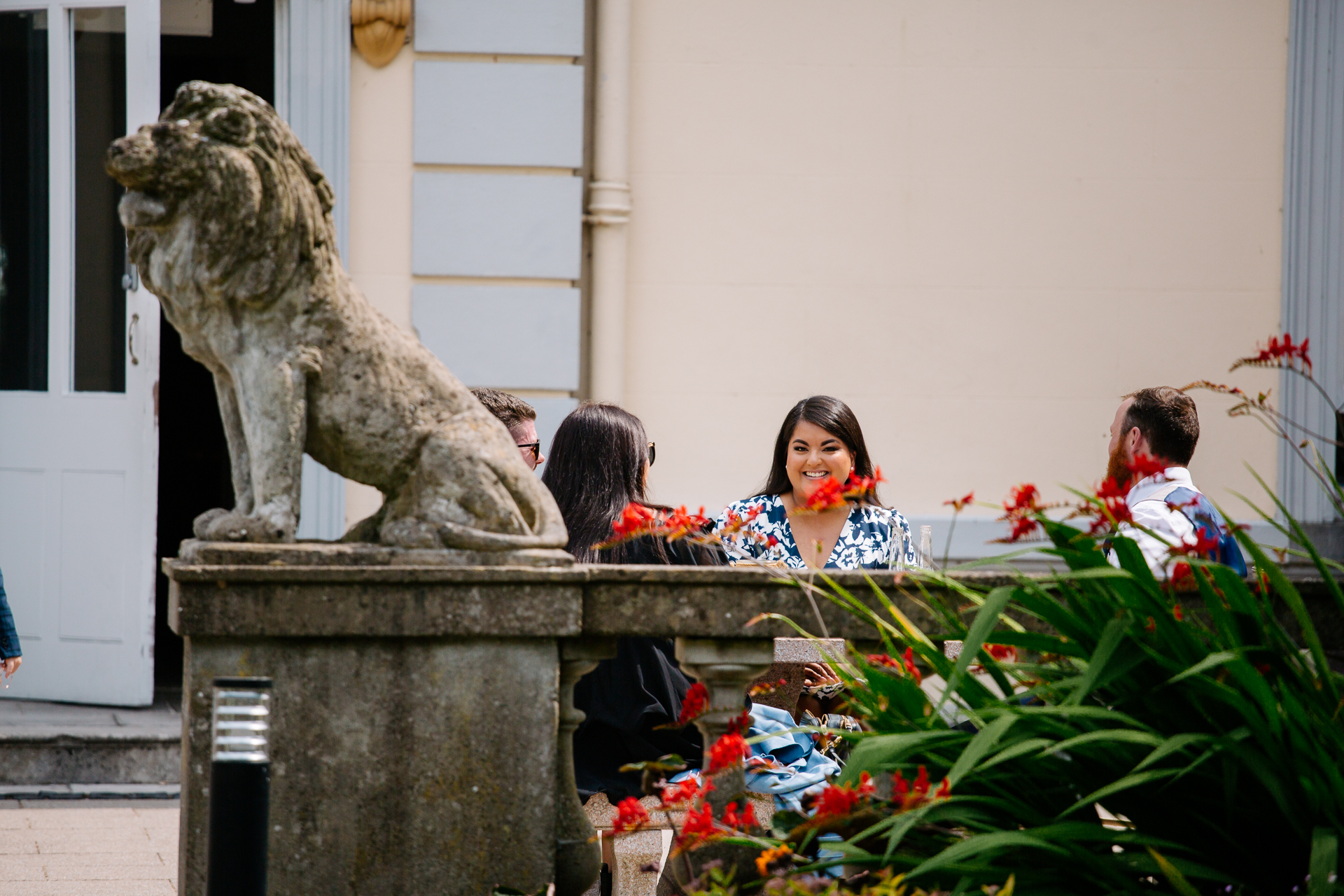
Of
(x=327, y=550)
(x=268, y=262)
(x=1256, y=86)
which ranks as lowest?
(x=327, y=550)

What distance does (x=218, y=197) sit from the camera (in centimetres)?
240

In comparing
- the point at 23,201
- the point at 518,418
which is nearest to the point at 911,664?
the point at 518,418

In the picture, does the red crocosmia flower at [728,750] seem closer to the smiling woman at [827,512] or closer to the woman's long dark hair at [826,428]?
the smiling woman at [827,512]

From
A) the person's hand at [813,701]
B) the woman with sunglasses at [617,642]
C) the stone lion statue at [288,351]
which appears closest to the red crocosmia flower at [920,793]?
the stone lion statue at [288,351]

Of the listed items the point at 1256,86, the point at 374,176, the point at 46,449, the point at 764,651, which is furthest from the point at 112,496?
the point at 1256,86

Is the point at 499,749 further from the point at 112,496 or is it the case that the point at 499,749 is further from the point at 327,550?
the point at 112,496

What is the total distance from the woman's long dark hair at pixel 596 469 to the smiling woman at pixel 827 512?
0.77 m

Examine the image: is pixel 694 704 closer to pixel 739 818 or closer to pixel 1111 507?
pixel 739 818

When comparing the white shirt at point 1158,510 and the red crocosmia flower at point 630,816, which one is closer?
the red crocosmia flower at point 630,816

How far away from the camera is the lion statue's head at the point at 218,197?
7.84 ft

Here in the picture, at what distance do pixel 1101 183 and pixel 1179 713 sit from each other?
4.50 meters

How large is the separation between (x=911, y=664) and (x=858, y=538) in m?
2.00

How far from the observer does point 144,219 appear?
242cm

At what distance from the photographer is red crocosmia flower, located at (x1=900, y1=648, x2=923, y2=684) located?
2277 millimetres
